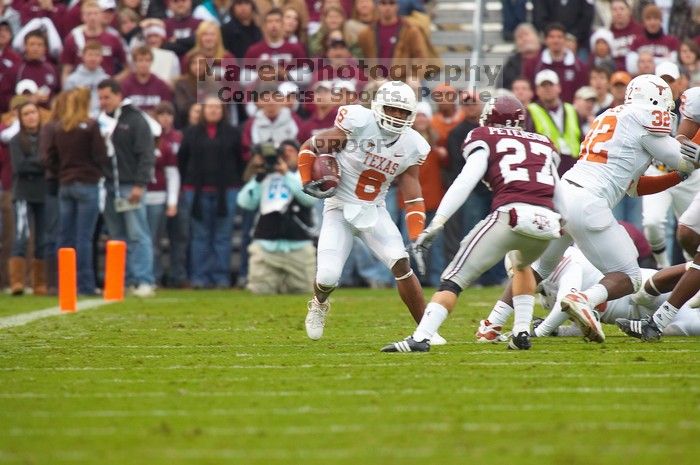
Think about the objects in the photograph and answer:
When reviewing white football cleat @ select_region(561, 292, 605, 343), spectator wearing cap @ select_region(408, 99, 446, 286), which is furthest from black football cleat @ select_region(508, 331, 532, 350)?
spectator wearing cap @ select_region(408, 99, 446, 286)

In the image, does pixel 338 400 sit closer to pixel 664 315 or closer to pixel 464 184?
pixel 464 184

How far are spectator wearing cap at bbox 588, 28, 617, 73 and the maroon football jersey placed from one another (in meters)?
7.16

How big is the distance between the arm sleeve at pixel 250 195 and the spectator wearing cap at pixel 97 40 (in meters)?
2.79

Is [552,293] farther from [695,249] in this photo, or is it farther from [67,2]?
[67,2]

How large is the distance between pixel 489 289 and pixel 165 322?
4.88 meters

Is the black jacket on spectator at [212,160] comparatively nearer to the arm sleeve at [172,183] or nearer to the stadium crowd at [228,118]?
the stadium crowd at [228,118]

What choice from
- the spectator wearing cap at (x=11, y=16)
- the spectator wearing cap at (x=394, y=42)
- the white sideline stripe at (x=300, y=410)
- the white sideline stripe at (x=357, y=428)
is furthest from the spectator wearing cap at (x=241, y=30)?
the white sideline stripe at (x=357, y=428)

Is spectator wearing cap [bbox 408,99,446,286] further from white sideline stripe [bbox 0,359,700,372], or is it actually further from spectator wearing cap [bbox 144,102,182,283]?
white sideline stripe [bbox 0,359,700,372]

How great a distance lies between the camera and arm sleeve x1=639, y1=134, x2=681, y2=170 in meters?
8.34

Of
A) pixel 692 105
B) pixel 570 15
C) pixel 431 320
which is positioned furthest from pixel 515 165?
pixel 570 15

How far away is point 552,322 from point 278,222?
19.6ft

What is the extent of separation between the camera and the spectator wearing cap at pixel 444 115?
14.7 m

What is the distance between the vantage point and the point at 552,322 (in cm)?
855

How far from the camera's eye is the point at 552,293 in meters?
8.98
